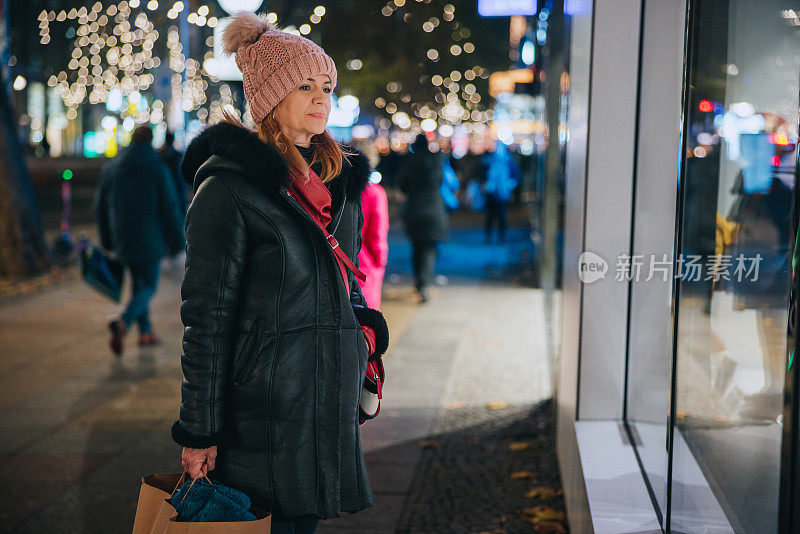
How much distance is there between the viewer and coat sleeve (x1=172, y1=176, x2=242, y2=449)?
8.09 feet

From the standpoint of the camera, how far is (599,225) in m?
4.48

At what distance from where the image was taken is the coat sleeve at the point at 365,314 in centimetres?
280

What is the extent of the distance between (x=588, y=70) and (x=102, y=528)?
131 inches

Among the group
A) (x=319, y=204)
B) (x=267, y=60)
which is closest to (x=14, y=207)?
(x=267, y=60)

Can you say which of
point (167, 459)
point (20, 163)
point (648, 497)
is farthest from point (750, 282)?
point (20, 163)

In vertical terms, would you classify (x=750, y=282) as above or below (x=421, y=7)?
below

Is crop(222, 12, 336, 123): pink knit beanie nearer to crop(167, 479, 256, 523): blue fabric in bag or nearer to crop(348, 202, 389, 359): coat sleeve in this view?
crop(348, 202, 389, 359): coat sleeve

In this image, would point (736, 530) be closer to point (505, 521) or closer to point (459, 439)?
point (505, 521)

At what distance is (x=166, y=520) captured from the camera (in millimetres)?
2385

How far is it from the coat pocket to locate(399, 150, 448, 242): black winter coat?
9503 millimetres

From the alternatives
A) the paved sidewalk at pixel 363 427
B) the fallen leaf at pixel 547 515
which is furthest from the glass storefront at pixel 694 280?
the paved sidewalk at pixel 363 427

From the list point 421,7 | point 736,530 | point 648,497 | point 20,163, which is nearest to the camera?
point 736,530

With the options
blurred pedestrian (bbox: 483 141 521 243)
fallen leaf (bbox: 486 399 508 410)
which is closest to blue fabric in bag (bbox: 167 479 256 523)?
fallen leaf (bbox: 486 399 508 410)

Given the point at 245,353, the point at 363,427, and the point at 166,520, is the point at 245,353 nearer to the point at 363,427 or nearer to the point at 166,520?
the point at 166,520
